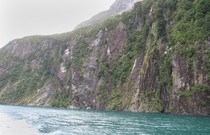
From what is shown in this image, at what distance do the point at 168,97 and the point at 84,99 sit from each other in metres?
60.8

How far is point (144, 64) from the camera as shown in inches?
4769

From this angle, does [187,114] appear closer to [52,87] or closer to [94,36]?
[94,36]

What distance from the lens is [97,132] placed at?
54438mm

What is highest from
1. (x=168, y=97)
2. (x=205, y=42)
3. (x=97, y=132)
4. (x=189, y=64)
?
(x=205, y=42)

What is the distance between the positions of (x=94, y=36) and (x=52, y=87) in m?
39.7

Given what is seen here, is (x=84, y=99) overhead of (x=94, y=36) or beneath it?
beneath

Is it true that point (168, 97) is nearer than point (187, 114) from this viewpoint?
No

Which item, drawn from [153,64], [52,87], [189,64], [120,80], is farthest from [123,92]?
[52,87]

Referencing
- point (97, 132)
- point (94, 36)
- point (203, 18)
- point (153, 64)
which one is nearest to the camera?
point (97, 132)

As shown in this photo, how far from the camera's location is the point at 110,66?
157 meters

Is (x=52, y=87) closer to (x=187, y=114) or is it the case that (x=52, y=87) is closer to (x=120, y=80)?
(x=120, y=80)

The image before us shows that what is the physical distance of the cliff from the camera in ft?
317

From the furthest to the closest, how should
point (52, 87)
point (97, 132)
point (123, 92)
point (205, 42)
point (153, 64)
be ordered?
point (52, 87)
point (123, 92)
point (153, 64)
point (205, 42)
point (97, 132)

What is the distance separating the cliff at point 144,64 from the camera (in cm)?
9669
